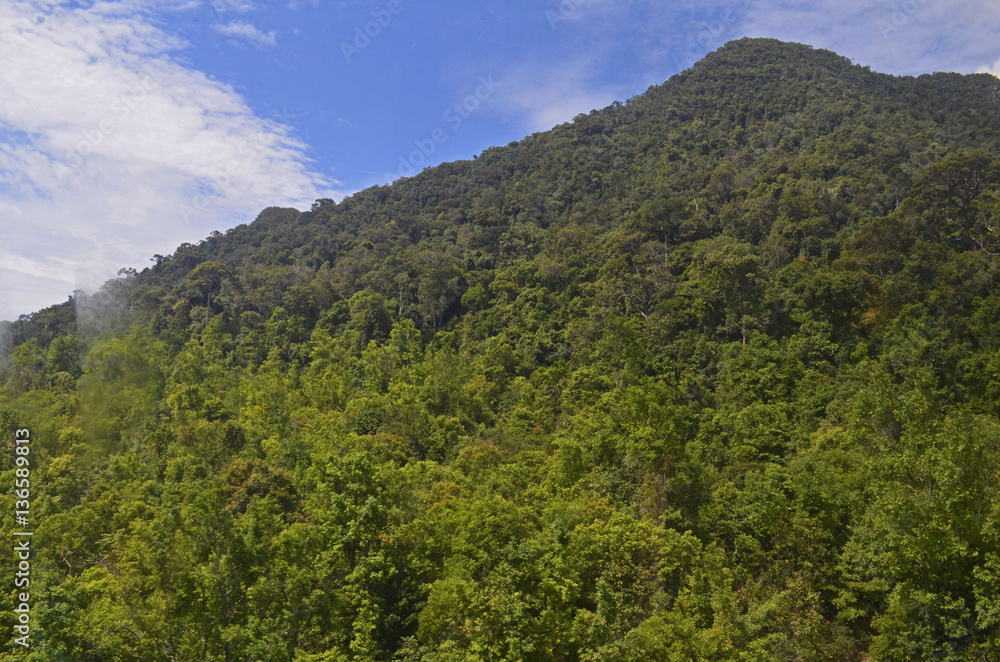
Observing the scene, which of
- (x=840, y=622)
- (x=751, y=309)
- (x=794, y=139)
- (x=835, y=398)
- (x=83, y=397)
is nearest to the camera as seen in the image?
(x=840, y=622)

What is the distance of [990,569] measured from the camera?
1522 centimetres

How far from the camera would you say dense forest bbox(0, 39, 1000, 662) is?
16.4 meters

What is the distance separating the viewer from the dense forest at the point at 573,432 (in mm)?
16359

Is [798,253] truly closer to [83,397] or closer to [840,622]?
[840,622]

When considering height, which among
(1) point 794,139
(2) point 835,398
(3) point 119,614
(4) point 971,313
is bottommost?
(3) point 119,614

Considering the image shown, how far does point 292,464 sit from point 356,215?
86.4 meters

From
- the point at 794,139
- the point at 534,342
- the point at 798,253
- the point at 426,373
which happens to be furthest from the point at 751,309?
the point at 794,139

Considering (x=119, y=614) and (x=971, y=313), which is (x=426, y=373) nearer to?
(x=119, y=614)

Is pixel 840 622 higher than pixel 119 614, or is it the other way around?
pixel 119 614

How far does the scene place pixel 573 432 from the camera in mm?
29453

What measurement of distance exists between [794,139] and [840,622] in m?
71.5

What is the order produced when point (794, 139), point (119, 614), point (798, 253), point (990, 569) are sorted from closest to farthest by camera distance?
point (990, 569), point (119, 614), point (798, 253), point (794, 139)

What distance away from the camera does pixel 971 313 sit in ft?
106

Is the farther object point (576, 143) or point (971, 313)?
point (576, 143)
